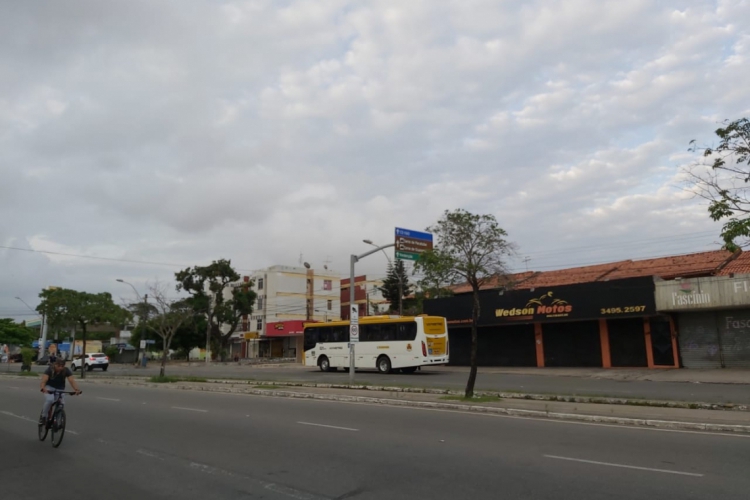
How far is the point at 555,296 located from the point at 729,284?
30.7 ft

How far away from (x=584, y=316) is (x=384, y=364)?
12030 millimetres

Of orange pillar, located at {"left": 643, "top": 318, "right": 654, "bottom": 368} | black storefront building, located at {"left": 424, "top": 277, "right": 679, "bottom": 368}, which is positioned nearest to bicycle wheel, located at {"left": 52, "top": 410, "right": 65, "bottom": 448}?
black storefront building, located at {"left": 424, "top": 277, "right": 679, "bottom": 368}

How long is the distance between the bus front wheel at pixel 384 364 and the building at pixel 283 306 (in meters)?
41.1

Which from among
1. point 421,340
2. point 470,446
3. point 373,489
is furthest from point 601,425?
point 421,340

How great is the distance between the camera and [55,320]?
110 feet

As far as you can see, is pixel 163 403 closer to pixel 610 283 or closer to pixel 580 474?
pixel 580 474

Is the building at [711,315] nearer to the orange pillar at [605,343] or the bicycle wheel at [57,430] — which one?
the orange pillar at [605,343]

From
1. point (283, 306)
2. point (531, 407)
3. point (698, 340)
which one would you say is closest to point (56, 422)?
point (531, 407)

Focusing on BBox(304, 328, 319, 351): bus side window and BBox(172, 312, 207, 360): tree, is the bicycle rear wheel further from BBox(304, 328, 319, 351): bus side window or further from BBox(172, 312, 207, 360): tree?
BBox(172, 312, 207, 360): tree

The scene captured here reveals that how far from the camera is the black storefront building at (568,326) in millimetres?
30812

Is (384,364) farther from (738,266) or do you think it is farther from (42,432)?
(42,432)

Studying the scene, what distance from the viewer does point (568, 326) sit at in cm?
3475

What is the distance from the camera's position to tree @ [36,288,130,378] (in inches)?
1297

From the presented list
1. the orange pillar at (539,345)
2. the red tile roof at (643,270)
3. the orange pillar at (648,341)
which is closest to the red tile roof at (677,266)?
the red tile roof at (643,270)
